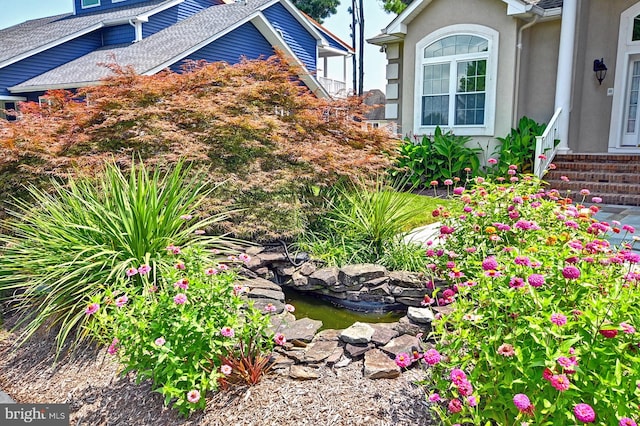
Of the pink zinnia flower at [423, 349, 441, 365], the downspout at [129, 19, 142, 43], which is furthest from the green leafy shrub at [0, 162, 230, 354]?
the downspout at [129, 19, 142, 43]

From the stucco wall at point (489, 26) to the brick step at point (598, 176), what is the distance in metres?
1.41

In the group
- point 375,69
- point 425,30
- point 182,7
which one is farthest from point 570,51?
point 375,69

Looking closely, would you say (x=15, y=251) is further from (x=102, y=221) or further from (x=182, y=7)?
(x=182, y=7)

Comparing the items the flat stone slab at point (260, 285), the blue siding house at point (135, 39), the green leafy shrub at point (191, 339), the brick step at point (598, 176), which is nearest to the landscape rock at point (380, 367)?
the green leafy shrub at point (191, 339)

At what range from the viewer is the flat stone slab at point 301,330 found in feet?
10.9

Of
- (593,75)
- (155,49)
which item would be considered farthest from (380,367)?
(155,49)

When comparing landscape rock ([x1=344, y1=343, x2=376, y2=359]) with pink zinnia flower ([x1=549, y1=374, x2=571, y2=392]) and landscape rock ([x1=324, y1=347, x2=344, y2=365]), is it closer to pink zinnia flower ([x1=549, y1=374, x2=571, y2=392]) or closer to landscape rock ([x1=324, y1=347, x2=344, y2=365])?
landscape rock ([x1=324, y1=347, x2=344, y2=365])

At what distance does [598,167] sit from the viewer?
912 cm

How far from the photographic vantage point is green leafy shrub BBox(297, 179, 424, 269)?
4922 millimetres

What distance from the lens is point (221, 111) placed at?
18.5 ft

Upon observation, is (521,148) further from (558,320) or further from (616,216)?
(558,320)

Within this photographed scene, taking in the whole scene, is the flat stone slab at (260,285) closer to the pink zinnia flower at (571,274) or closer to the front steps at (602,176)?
the pink zinnia flower at (571,274)

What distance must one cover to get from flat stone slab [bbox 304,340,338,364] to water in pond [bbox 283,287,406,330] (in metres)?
0.86

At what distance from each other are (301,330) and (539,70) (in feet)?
29.9
